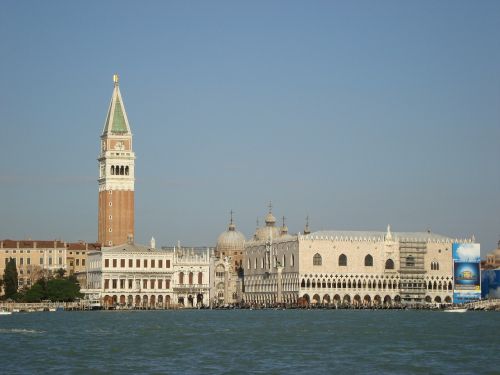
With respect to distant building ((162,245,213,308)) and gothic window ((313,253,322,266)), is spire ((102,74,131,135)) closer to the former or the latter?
distant building ((162,245,213,308))

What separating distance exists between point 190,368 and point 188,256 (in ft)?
318

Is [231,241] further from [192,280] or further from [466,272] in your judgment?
[466,272]

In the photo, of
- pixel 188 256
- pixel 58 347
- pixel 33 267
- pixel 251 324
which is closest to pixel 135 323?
pixel 251 324

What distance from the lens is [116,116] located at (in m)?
150

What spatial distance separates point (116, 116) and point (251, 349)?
308 feet

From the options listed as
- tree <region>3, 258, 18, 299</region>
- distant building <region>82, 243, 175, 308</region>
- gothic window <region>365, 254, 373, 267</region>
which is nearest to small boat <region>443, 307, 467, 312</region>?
gothic window <region>365, 254, 373, 267</region>

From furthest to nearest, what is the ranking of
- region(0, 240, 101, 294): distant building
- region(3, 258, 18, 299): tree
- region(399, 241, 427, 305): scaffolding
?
region(0, 240, 101, 294): distant building → region(399, 241, 427, 305): scaffolding → region(3, 258, 18, 299): tree

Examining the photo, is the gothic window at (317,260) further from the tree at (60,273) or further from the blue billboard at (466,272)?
the tree at (60,273)

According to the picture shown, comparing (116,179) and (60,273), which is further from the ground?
(116,179)

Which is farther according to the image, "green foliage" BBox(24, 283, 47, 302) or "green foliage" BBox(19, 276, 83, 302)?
"green foliage" BBox(19, 276, 83, 302)

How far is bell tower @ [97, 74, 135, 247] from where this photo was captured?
147375mm

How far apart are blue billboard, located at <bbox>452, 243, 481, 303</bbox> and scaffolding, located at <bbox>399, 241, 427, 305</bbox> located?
5480mm

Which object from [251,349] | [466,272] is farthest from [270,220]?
[251,349]

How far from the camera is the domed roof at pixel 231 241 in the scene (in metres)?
170
